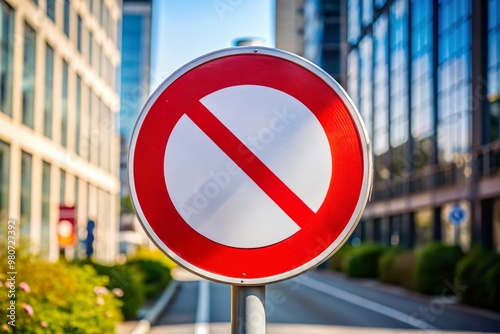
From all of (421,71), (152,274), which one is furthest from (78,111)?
(421,71)

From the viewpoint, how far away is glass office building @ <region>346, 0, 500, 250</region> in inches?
1389

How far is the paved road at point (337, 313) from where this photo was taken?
18.5m

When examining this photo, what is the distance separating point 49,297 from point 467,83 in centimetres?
3143

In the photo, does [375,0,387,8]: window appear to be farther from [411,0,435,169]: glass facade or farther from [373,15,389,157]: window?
[411,0,435,169]: glass facade

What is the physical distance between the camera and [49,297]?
29.6 ft

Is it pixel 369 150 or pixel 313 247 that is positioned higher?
pixel 369 150

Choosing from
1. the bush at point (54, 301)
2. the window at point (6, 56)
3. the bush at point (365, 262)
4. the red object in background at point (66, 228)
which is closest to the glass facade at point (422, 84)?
the bush at point (365, 262)

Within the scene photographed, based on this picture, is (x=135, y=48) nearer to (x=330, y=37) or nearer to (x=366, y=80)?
(x=330, y=37)

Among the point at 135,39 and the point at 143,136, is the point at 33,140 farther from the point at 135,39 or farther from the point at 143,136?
the point at 135,39

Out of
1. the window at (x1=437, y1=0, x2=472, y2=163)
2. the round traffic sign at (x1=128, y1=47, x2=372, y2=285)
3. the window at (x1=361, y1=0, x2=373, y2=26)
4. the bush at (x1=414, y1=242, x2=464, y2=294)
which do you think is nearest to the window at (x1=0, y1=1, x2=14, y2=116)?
the bush at (x1=414, y1=242, x2=464, y2=294)

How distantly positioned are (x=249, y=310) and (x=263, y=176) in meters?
0.34

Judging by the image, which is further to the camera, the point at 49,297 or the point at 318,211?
the point at 49,297

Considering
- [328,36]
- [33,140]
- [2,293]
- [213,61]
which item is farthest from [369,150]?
[328,36]

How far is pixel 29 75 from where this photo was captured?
3341 cm
